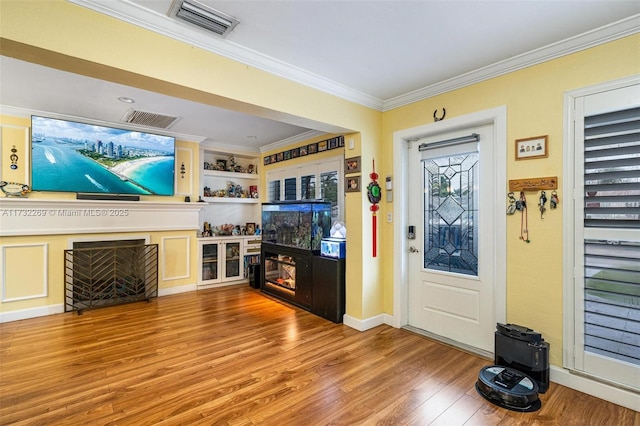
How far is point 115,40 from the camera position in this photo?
1780mm

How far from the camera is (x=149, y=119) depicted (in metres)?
3.91

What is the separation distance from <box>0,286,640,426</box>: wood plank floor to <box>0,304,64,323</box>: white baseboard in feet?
0.47

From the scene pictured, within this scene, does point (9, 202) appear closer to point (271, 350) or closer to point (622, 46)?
point (271, 350)

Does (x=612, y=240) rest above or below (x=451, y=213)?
below

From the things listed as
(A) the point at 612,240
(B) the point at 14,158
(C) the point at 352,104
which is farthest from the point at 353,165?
(B) the point at 14,158

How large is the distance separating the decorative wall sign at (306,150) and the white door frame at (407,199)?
1.09 m

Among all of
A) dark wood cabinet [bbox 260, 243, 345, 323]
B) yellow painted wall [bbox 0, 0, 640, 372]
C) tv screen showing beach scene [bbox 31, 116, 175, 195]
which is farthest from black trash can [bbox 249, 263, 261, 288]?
yellow painted wall [bbox 0, 0, 640, 372]

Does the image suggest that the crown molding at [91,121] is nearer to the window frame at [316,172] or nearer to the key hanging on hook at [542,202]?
the window frame at [316,172]

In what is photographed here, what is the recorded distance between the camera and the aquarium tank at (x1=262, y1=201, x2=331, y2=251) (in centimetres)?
384

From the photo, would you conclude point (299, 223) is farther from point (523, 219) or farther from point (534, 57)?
point (534, 57)

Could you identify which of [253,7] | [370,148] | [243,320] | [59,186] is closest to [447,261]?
[370,148]

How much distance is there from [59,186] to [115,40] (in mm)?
2984

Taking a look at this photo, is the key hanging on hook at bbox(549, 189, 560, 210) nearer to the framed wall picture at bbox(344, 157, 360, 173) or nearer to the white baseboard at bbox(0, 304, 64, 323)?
the framed wall picture at bbox(344, 157, 360, 173)

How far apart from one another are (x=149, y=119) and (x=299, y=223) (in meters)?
2.42
